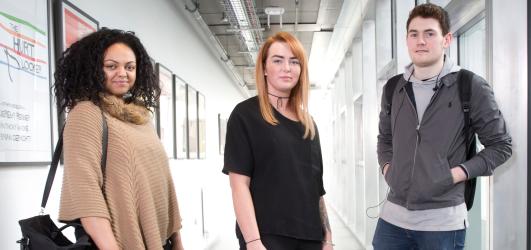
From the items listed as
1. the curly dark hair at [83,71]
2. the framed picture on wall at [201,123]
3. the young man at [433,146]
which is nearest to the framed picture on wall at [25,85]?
the curly dark hair at [83,71]

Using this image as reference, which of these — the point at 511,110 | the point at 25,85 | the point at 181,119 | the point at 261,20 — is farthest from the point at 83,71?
the point at 261,20

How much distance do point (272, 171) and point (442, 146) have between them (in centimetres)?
66

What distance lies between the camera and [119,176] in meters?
1.37

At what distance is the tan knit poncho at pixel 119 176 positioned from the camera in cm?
129

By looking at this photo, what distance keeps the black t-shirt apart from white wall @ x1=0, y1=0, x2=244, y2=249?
95 cm

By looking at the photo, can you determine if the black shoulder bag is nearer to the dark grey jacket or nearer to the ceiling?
the dark grey jacket

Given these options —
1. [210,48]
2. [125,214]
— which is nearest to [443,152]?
[125,214]

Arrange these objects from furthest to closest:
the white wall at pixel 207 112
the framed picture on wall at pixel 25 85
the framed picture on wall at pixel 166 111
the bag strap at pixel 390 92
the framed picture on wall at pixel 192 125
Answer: the framed picture on wall at pixel 192 125 → the framed picture on wall at pixel 166 111 → the bag strap at pixel 390 92 → the white wall at pixel 207 112 → the framed picture on wall at pixel 25 85

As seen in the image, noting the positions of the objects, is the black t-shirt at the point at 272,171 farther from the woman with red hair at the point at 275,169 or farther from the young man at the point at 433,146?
the young man at the point at 433,146

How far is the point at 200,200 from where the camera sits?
212 inches

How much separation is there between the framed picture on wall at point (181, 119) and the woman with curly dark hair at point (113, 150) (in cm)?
260

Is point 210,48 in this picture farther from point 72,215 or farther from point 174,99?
point 72,215

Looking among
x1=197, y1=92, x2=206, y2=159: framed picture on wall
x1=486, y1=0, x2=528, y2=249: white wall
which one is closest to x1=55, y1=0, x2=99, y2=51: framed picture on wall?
x1=486, y1=0, x2=528, y2=249: white wall

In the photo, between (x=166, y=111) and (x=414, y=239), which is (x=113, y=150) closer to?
(x=414, y=239)
